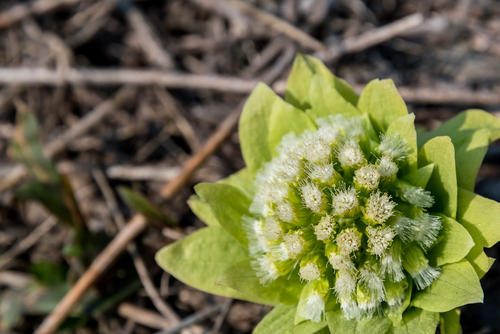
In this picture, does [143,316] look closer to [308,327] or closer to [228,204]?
[228,204]

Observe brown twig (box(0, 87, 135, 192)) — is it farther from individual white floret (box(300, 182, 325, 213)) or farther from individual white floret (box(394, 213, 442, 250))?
individual white floret (box(394, 213, 442, 250))

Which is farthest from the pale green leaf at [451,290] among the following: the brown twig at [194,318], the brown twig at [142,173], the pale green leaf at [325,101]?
the brown twig at [142,173]

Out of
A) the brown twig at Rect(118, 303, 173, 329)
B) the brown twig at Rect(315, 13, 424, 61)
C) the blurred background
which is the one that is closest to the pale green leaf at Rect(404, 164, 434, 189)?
the blurred background

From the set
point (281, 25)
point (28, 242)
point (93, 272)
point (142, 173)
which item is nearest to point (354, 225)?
point (93, 272)

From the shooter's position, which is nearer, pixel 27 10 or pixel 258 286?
pixel 258 286

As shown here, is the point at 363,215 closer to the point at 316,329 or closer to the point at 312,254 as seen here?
the point at 312,254
